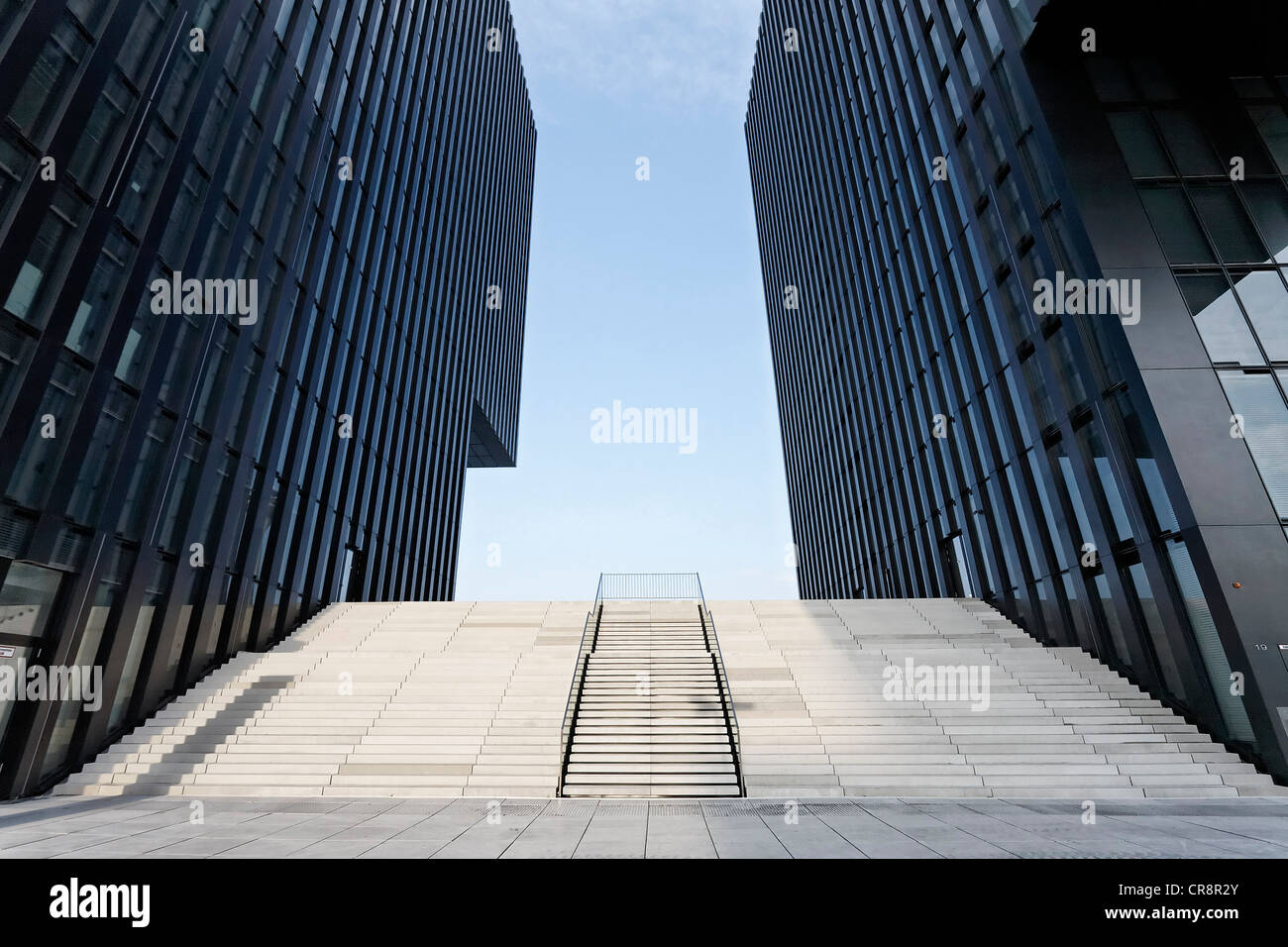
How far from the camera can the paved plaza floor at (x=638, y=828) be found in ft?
22.1

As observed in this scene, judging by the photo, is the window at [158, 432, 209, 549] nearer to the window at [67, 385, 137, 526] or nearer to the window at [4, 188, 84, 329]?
the window at [67, 385, 137, 526]

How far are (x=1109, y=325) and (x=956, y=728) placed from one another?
916 cm

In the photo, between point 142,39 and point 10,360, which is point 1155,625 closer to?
point 10,360

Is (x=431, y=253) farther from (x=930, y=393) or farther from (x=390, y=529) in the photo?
(x=930, y=393)

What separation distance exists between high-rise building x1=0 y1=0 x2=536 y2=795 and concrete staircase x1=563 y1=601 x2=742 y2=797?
9.52 m

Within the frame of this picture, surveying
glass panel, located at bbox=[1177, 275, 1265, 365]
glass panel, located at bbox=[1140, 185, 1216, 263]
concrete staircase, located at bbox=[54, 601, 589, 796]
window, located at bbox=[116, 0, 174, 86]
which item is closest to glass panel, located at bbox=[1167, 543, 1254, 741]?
glass panel, located at bbox=[1177, 275, 1265, 365]

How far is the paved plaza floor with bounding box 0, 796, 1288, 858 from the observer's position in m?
6.75

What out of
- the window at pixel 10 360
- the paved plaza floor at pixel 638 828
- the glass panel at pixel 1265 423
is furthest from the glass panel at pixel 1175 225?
the window at pixel 10 360

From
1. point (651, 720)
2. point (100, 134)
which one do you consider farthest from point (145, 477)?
point (651, 720)

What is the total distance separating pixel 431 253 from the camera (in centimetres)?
3519

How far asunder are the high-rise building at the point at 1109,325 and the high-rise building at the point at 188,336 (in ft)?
66.1

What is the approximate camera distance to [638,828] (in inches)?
318

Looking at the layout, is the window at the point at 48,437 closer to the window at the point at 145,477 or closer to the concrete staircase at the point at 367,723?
the window at the point at 145,477
